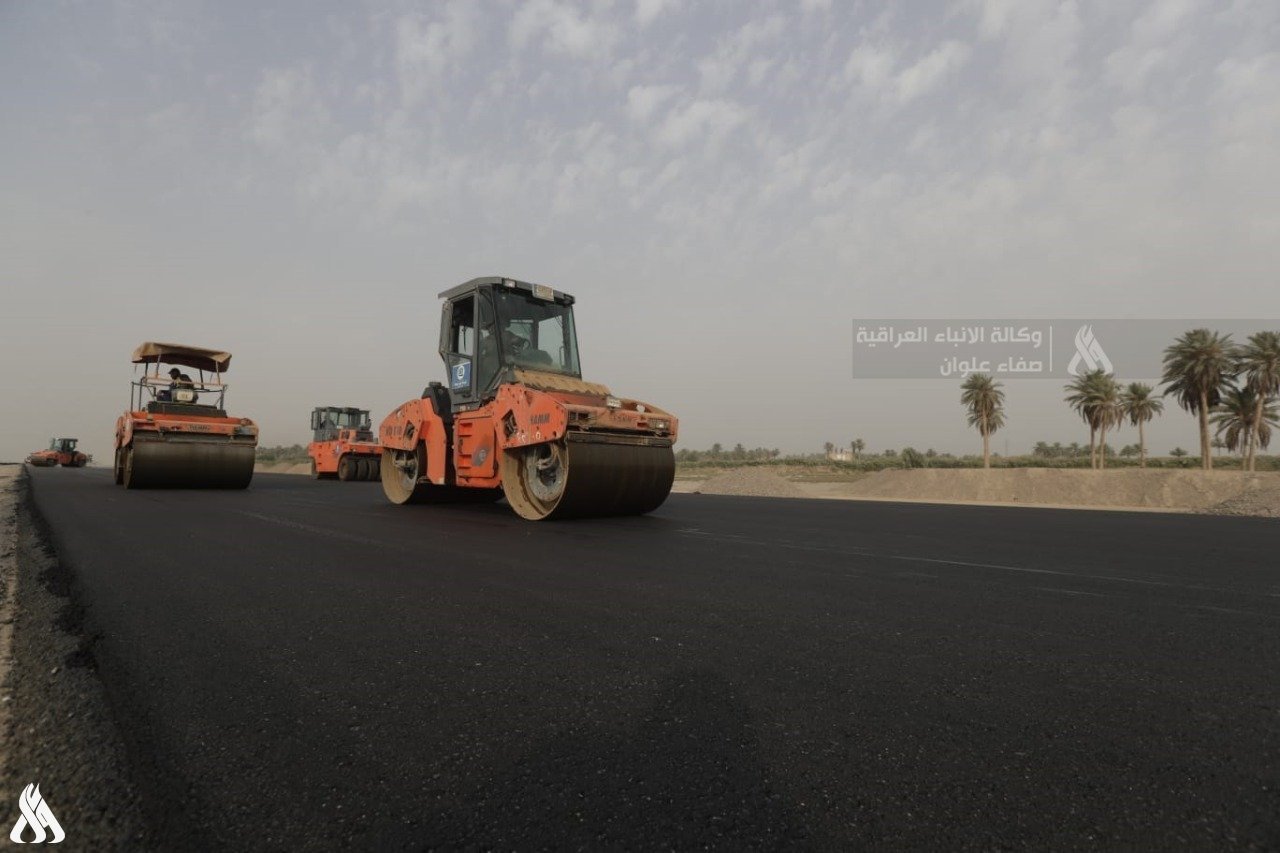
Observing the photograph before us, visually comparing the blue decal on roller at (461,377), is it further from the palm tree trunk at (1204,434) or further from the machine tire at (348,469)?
the palm tree trunk at (1204,434)

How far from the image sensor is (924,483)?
3094cm

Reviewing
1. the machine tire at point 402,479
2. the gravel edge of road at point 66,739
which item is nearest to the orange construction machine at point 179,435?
the machine tire at point 402,479

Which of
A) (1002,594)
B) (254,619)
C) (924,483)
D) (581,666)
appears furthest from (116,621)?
(924,483)

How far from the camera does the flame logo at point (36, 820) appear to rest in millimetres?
1357

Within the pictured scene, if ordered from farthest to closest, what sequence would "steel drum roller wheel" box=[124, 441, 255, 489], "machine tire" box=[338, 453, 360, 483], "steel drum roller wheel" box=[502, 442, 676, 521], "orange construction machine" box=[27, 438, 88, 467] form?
1. "orange construction machine" box=[27, 438, 88, 467]
2. "machine tire" box=[338, 453, 360, 483]
3. "steel drum roller wheel" box=[124, 441, 255, 489]
4. "steel drum roller wheel" box=[502, 442, 676, 521]

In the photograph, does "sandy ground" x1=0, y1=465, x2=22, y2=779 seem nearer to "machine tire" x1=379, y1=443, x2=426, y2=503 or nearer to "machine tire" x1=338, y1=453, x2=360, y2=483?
"machine tire" x1=379, y1=443, x2=426, y2=503

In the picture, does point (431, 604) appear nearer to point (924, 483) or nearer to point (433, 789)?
point (433, 789)

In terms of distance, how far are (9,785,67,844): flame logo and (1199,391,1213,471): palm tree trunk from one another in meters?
44.2

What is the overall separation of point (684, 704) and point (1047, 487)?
3147 centimetres

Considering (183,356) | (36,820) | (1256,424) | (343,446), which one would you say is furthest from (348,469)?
(1256,424)

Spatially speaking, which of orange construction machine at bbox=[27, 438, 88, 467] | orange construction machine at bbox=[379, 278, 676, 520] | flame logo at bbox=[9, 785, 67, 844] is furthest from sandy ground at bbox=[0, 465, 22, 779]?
orange construction machine at bbox=[27, 438, 88, 467]

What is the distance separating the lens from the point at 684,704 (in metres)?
Answer: 2.11

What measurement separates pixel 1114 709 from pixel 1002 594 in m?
2.09

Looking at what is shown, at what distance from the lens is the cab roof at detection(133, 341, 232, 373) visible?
1468cm
